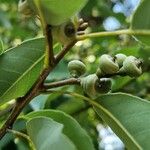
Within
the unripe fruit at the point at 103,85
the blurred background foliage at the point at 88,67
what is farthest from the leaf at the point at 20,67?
the unripe fruit at the point at 103,85

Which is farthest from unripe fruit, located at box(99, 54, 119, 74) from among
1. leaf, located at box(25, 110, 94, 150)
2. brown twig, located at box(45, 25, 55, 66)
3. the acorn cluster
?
leaf, located at box(25, 110, 94, 150)

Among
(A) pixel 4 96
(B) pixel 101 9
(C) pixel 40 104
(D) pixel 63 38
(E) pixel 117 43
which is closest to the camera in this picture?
(D) pixel 63 38

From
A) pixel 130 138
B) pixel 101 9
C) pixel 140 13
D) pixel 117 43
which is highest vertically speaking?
pixel 140 13

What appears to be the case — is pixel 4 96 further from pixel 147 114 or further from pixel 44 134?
pixel 147 114

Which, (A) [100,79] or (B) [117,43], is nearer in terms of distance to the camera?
(A) [100,79]

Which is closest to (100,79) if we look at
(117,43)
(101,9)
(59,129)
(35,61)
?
(59,129)
